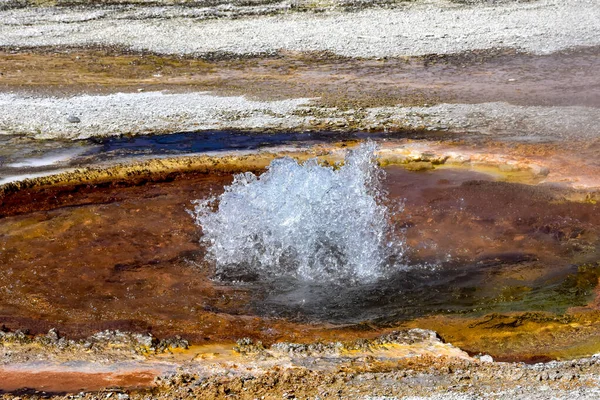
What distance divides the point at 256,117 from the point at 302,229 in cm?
301

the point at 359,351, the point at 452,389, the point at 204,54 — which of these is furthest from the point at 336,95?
the point at 452,389

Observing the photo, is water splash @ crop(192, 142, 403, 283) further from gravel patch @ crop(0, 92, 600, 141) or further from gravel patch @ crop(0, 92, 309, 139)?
gravel patch @ crop(0, 92, 309, 139)

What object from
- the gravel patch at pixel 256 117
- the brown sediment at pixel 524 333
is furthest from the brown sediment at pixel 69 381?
the gravel patch at pixel 256 117

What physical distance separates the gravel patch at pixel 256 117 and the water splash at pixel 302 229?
6.57ft

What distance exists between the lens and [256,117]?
8570 millimetres

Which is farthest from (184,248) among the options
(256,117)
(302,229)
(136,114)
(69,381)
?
(136,114)

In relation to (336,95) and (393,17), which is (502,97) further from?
(393,17)

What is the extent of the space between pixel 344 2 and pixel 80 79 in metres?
4.95

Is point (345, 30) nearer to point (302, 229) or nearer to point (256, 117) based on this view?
point (256, 117)

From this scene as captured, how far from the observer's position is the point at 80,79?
34.4 feet

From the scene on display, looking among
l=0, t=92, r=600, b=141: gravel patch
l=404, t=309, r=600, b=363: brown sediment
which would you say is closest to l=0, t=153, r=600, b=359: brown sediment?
l=404, t=309, r=600, b=363: brown sediment

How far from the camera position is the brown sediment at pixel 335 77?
8969mm

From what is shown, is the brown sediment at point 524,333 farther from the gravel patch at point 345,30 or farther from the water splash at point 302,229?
the gravel patch at point 345,30

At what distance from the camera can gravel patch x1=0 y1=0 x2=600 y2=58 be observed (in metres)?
10.9
